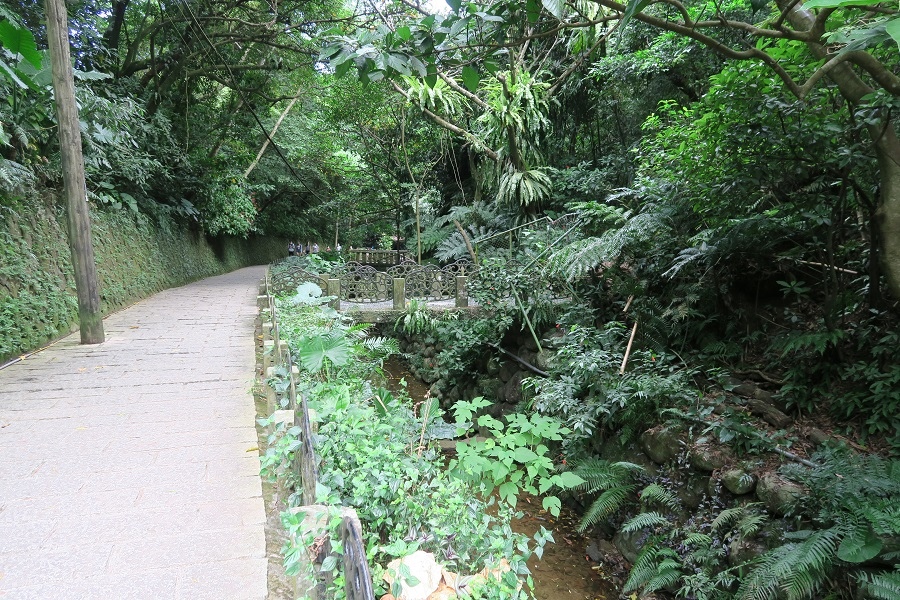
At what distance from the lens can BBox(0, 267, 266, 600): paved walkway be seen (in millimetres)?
2412

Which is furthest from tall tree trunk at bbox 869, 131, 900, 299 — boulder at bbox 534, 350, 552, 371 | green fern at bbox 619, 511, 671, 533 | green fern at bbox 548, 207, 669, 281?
boulder at bbox 534, 350, 552, 371

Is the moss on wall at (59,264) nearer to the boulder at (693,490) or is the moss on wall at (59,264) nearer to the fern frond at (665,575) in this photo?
the fern frond at (665,575)

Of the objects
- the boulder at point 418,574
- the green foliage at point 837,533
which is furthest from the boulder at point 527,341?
the boulder at point 418,574

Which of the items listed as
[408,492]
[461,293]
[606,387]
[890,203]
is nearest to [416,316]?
[461,293]

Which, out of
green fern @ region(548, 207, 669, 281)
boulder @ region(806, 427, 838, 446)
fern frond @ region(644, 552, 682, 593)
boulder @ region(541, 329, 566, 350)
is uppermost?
green fern @ region(548, 207, 669, 281)

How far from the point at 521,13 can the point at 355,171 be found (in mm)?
15904

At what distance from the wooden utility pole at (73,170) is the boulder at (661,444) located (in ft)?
24.2

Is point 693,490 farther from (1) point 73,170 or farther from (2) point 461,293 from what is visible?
(1) point 73,170

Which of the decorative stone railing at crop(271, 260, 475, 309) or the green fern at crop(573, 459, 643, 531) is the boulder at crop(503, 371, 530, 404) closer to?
the decorative stone railing at crop(271, 260, 475, 309)

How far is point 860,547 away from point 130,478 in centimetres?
485

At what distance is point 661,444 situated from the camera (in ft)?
16.4

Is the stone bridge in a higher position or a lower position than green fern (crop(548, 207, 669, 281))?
lower

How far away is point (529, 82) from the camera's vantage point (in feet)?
34.7

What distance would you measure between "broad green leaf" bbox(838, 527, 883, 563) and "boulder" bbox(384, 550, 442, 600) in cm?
304
